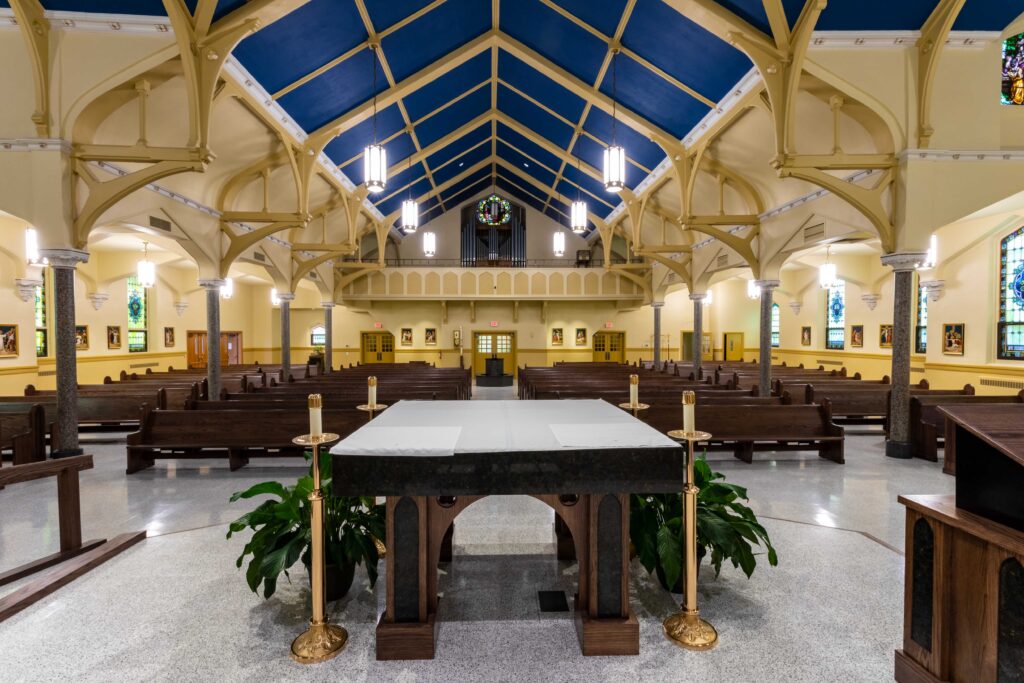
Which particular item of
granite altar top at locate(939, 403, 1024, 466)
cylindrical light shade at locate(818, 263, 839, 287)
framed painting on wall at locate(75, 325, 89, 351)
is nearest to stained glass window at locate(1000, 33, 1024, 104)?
cylindrical light shade at locate(818, 263, 839, 287)

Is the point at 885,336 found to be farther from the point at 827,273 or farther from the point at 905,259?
the point at 905,259

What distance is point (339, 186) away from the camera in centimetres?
1130

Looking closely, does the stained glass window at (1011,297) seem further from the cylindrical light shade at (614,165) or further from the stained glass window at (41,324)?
the stained glass window at (41,324)

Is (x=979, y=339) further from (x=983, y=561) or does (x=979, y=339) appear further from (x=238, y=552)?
(x=238, y=552)

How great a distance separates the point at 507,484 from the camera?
213cm

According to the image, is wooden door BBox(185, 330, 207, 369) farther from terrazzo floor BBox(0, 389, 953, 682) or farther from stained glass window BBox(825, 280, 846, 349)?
stained glass window BBox(825, 280, 846, 349)

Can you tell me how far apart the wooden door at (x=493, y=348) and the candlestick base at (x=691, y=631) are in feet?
55.4

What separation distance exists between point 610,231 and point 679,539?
44.4 feet

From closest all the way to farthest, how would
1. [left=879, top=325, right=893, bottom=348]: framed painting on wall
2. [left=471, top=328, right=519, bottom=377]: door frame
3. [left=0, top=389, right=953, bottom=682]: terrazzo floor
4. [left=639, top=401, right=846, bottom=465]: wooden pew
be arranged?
[left=0, top=389, right=953, bottom=682]: terrazzo floor, [left=639, top=401, right=846, bottom=465]: wooden pew, [left=879, top=325, right=893, bottom=348]: framed painting on wall, [left=471, top=328, right=519, bottom=377]: door frame

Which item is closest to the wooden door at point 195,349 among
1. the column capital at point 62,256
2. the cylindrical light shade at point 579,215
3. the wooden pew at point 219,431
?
the column capital at point 62,256

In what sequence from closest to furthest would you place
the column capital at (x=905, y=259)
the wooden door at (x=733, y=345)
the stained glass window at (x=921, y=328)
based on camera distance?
the column capital at (x=905, y=259) < the stained glass window at (x=921, y=328) < the wooden door at (x=733, y=345)

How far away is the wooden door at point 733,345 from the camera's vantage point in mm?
19109

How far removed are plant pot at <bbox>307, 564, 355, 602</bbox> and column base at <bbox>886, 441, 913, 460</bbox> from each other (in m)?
7.09

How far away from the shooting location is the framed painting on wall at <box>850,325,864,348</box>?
13516 mm
